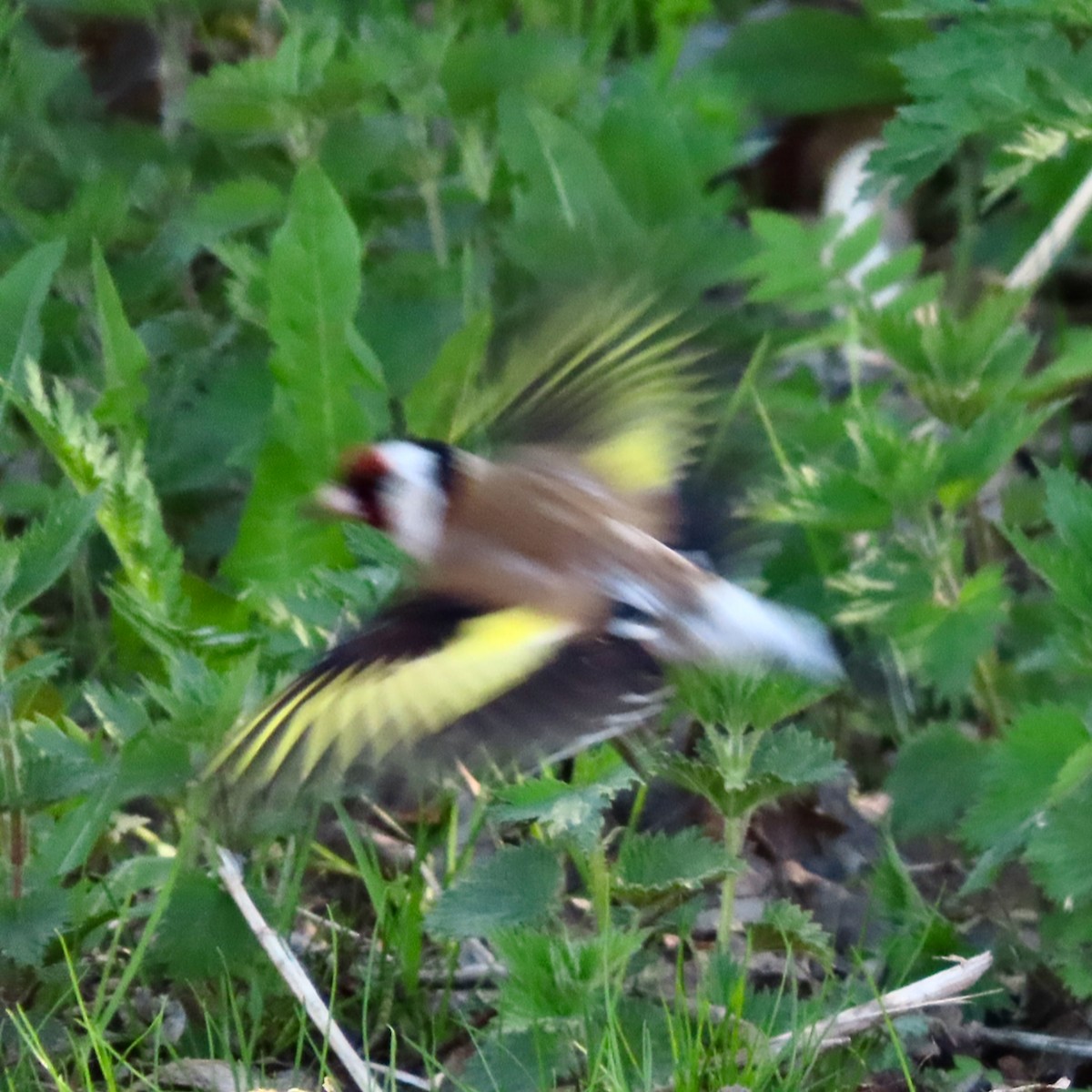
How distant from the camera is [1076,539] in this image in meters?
1.66

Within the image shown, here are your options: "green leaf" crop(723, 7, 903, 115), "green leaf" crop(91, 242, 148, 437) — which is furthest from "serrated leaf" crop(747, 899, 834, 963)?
"green leaf" crop(723, 7, 903, 115)

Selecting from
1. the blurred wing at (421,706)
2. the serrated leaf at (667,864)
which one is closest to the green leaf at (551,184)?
the blurred wing at (421,706)

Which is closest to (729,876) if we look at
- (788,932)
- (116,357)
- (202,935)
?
(788,932)

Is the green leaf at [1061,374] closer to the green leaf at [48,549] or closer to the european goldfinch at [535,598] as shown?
the european goldfinch at [535,598]

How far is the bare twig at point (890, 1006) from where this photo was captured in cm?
155

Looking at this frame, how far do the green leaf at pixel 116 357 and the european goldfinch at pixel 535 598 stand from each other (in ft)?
0.96

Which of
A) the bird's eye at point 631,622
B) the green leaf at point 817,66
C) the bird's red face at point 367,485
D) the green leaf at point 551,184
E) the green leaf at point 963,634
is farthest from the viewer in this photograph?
the green leaf at point 817,66

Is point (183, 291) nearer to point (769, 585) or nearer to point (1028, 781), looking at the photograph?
point (769, 585)

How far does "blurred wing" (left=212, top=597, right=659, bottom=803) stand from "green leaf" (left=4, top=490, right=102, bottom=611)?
25cm

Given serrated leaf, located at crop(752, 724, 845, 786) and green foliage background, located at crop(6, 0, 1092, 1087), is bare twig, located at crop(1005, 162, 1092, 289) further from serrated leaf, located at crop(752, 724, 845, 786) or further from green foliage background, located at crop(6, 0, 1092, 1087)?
serrated leaf, located at crop(752, 724, 845, 786)

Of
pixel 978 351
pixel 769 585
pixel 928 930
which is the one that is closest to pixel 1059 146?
pixel 978 351

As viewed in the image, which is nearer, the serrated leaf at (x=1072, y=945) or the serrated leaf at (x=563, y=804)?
the serrated leaf at (x=563, y=804)

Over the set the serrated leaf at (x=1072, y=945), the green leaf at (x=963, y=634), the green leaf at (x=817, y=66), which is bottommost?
the serrated leaf at (x=1072, y=945)

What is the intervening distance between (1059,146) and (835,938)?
0.94 metres
